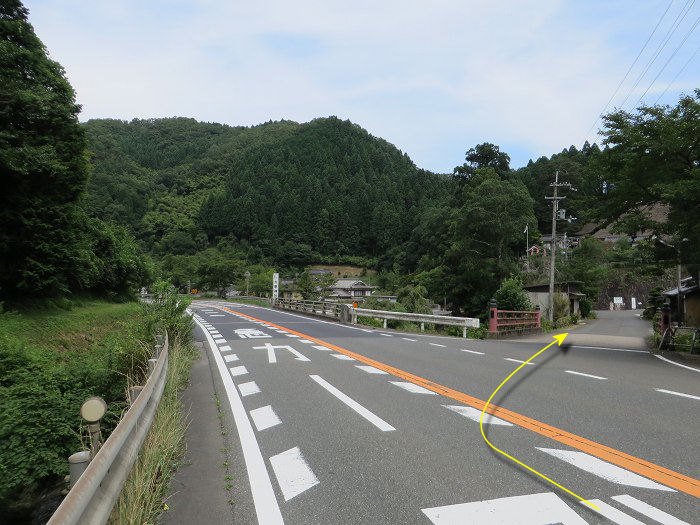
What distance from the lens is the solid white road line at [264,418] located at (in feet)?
18.9

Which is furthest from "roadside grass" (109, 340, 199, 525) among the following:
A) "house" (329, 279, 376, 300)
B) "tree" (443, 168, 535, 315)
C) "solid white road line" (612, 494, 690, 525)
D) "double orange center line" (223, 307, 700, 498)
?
"house" (329, 279, 376, 300)

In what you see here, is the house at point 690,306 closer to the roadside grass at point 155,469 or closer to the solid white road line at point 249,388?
the solid white road line at point 249,388

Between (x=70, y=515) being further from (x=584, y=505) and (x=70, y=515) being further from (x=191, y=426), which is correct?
(x=191, y=426)

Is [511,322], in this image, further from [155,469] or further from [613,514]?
[155,469]

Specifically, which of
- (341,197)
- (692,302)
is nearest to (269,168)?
(341,197)

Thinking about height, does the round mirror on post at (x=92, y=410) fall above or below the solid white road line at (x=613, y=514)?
above

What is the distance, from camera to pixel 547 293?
40156 mm

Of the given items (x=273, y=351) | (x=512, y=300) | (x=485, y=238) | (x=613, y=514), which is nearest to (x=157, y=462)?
(x=613, y=514)

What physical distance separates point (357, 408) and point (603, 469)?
315 cm

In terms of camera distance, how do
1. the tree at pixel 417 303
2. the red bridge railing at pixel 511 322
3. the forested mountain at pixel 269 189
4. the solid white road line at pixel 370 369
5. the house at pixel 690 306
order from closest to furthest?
the solid white road line at pixel 370 369 < the red bridge railing at pixel 511 322 < the house at pixel 690 306 < the tree at pixel 417 303 < the forested mountain at pixel 269 189

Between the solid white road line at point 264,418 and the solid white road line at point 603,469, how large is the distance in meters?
3.05

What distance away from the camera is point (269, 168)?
127562 mm

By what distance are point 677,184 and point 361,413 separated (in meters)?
11.9

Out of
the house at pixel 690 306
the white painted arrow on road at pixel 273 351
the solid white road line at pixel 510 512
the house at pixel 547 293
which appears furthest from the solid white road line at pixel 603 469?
the house at pixel 547 293
